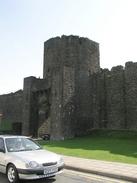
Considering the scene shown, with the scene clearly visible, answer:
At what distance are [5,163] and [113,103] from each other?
65.8ft

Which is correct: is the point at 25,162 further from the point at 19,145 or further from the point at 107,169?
the point at 107,169

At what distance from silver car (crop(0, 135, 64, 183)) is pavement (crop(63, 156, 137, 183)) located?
1527 millimetres

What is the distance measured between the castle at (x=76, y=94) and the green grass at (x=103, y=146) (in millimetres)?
2509

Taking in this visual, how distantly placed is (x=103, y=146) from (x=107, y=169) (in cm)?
819

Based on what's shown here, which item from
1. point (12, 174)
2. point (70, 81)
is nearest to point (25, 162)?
point (12, 174)

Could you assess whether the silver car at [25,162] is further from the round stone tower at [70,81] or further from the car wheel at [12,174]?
the round stone tower at [70,81]

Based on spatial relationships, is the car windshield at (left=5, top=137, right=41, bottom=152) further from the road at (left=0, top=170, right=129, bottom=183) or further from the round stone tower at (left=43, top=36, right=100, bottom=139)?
the round stone tower at (left=43, top=36, right=100, bottom=139)

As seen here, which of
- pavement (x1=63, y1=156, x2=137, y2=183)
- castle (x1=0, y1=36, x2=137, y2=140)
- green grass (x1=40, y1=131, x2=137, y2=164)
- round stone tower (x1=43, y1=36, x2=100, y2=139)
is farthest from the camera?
castle (x1=0, y1=36, x2=137, y2=140)

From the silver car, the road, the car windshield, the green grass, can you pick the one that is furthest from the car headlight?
the green grass

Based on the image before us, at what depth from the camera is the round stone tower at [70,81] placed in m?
26.8

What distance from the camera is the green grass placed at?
1418cm

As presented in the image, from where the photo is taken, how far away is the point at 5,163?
9430mm

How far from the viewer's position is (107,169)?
407 inches

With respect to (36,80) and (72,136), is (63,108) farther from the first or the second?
(36,80)
